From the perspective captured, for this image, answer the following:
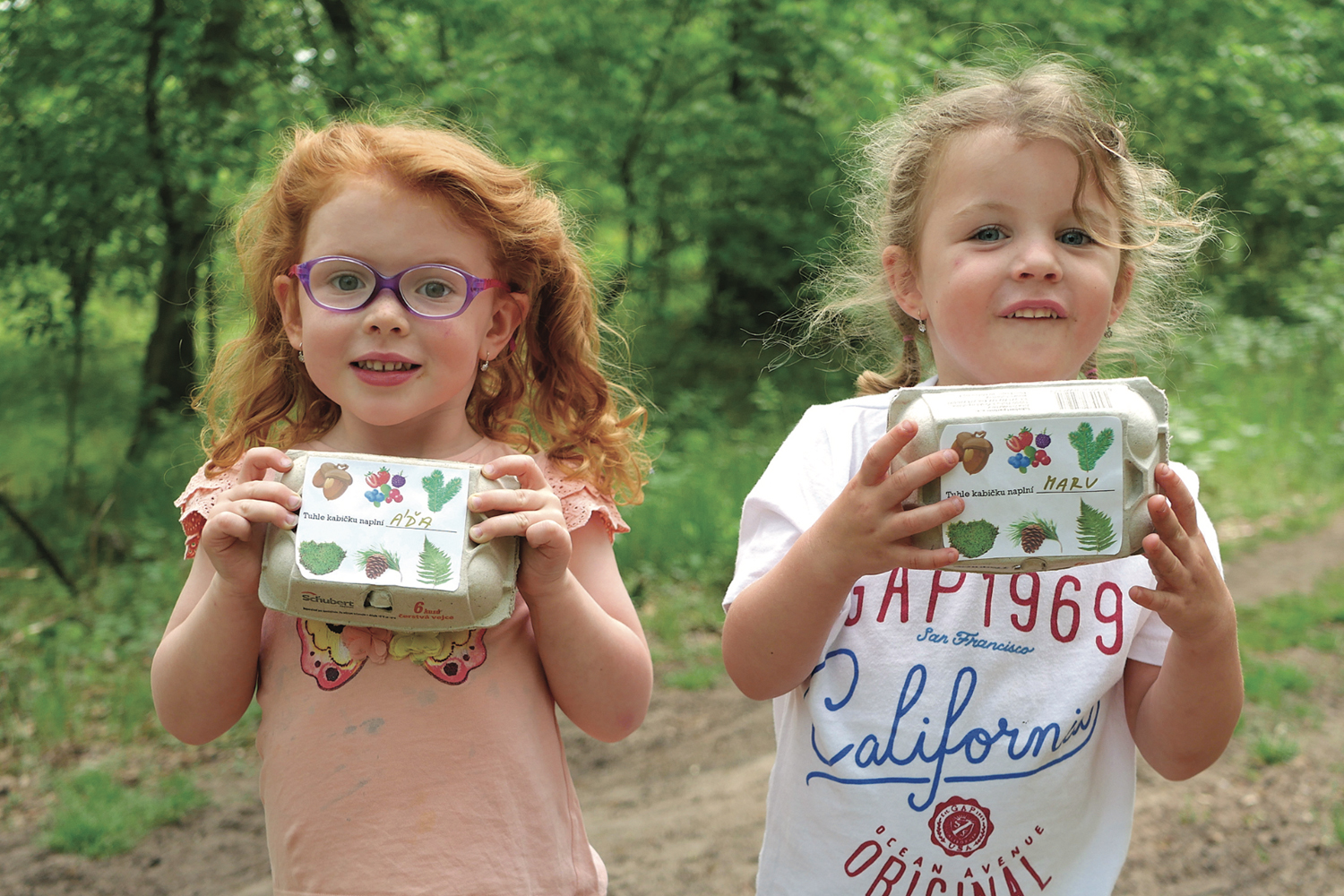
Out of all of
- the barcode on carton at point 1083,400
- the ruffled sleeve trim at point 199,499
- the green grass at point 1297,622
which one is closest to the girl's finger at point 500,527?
the ruffled sleeve trim at point 199,499

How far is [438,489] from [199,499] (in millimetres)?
504

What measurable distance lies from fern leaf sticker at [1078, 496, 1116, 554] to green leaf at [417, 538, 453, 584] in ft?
2.79

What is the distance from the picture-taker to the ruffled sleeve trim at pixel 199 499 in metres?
1.75

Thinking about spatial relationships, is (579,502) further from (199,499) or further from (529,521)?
(199,499)

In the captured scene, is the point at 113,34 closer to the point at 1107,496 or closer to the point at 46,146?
the point at 46,146

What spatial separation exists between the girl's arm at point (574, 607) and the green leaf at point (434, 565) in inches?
2.1

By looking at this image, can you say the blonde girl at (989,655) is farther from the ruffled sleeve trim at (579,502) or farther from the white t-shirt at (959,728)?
the ruffled sleeve trim at (579,502)

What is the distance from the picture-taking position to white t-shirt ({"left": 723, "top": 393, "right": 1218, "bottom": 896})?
1706mm

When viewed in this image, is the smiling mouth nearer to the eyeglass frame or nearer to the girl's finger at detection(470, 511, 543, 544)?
the eyeglass frame

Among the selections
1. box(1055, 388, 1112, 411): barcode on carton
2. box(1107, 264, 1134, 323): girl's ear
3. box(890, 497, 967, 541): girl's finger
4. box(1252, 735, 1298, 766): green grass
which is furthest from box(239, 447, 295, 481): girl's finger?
box(1252, 735, 1298, 766): green grass

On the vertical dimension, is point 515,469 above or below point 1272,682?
above

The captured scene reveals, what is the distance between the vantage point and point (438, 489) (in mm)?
1521

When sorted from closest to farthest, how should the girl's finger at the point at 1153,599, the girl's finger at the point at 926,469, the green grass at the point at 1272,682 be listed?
the girl's finger at the point at 926,469
the girl's finger at the point at 1153,599
the green grass at the point at 1272,682

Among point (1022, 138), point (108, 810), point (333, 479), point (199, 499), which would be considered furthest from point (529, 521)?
point (108, 810)
